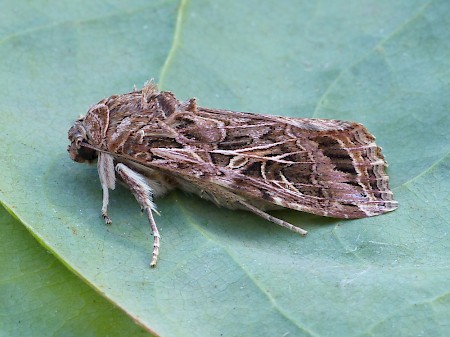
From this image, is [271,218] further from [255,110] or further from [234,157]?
[255,110]

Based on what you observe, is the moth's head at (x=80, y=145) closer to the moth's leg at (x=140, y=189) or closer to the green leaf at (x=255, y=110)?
the green leaf at (x=255, y=110)

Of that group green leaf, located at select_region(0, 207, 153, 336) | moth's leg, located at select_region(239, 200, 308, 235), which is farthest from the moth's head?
moth's leg, located at select_region(239, 200, 308, 235)

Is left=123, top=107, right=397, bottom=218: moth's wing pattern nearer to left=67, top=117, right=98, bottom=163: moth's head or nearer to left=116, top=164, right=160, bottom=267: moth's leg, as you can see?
left=116, top=164, right=160, bottom=267: moth's leg

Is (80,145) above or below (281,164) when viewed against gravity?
below

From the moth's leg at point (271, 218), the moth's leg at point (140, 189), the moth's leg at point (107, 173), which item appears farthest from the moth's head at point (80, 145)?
the moth's leg at point (271, 218)

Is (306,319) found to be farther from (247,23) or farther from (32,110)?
(247,23)

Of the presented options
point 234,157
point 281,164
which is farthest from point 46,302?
point 281,164

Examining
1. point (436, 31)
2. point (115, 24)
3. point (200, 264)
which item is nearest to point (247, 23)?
point (115, 24)
